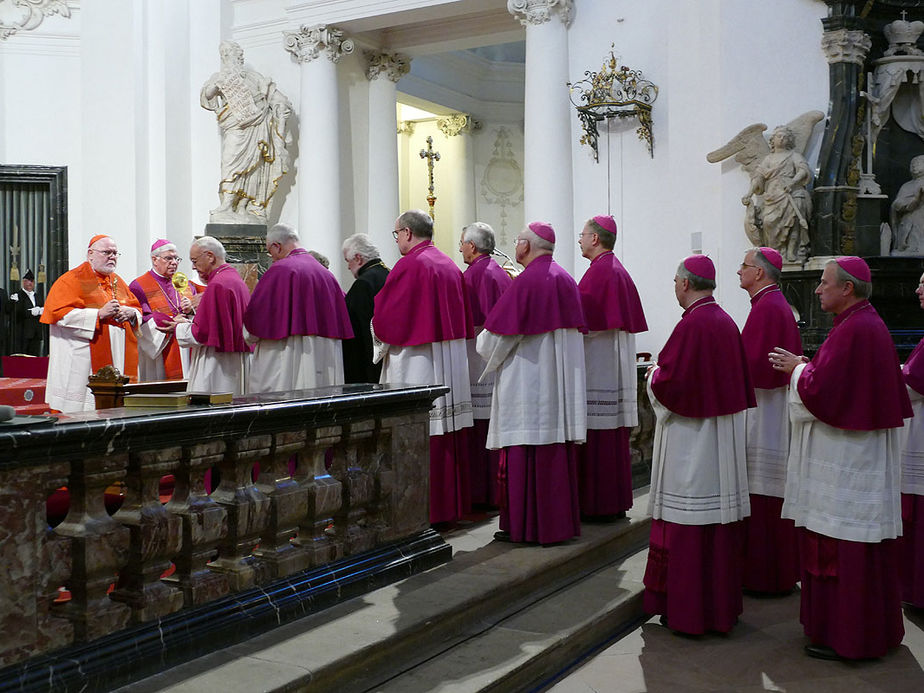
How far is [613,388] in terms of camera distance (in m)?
6.04

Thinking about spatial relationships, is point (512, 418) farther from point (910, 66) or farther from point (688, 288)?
point (910, 66)

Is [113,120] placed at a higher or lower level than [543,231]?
higher

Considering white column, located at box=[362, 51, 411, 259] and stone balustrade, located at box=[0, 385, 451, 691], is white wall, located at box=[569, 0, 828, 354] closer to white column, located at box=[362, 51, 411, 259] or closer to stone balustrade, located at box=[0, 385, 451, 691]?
white column, located at box=[362, 51, 411, 259]

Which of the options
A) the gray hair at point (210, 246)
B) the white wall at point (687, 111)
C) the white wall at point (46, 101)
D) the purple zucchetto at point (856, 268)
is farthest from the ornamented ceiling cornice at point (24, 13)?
the purple zucchetto at point (856, 268)

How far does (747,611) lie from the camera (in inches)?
207

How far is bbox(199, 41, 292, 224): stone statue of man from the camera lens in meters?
13.6

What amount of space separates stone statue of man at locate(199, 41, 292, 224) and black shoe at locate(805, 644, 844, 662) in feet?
35.2

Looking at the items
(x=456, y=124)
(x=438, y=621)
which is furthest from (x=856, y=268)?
(x=456, y=124)

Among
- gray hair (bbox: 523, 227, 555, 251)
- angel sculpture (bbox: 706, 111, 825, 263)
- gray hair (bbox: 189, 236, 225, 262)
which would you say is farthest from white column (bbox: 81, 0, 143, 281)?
gray hair (bbox: 523, 227, 555, 251)

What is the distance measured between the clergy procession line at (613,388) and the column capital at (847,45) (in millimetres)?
5117

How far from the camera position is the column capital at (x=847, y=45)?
9719 millimetres

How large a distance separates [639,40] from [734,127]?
192 cm

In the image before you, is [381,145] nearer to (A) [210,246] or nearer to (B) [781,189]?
(B) [781,189]

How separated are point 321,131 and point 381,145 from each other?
117 cm
